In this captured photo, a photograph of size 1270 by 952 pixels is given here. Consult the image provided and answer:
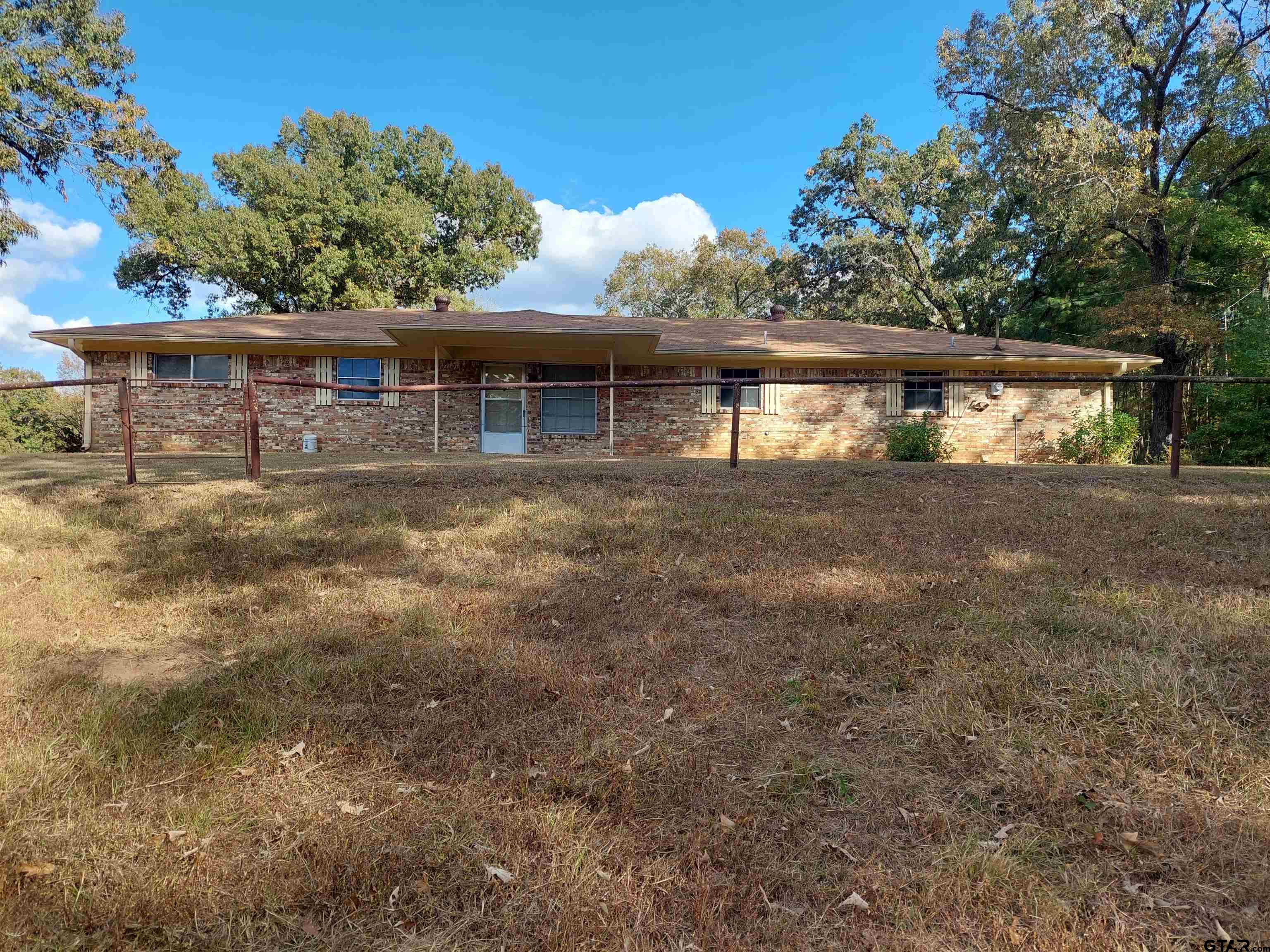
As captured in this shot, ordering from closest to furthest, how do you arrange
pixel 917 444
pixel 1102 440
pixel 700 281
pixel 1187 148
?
1. pixel 917 444
2. pixel 1102 440
3. pixel 1187 148
4. pixel 700 281

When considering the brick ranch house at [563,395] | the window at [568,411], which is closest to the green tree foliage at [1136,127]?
the brick ranch house at [563,395]

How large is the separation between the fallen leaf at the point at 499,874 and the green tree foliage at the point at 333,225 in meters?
18.6

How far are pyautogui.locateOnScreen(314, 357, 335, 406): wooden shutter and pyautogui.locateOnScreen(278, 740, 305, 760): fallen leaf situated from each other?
12.1 meters

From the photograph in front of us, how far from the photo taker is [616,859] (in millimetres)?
1949

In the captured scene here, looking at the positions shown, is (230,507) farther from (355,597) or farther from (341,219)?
(341,219)

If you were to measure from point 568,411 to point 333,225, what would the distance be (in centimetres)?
1138

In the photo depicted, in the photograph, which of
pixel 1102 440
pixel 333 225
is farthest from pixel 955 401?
pixel 333 225

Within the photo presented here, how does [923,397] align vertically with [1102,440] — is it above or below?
above

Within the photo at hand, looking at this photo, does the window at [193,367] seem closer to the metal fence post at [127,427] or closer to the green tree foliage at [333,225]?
the green tree foliage at [333,225]

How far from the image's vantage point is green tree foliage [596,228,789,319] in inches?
1147

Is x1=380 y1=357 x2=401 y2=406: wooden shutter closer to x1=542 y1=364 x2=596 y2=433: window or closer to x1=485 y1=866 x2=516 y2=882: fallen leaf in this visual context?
x1=542 y1=364 x2=596 y2=433: window

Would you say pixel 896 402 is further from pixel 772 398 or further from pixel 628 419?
pixel 628 419

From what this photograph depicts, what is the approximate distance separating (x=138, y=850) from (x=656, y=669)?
6.50 feet

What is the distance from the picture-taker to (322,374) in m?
13.3
